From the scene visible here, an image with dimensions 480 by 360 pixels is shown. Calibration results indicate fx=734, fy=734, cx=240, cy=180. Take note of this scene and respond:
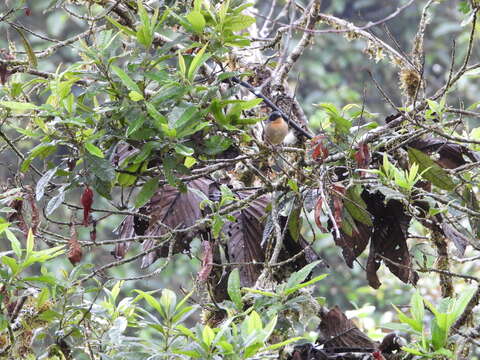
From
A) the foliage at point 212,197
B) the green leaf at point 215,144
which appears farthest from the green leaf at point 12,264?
the green leaf at point 215,144

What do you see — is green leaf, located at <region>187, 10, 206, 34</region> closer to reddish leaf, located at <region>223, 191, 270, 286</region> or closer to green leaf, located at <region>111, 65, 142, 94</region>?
green leaf, located at <region>111, 65, 142, 94</region>

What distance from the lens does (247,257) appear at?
79.1 inches

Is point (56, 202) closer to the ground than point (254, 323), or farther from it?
farther from it

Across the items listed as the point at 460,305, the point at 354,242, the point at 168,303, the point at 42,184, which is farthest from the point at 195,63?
the point at 460,305

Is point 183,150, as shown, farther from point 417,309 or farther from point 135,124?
point 417,309

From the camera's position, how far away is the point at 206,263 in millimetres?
1701

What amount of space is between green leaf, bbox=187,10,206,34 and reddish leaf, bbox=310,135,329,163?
1.36 ft

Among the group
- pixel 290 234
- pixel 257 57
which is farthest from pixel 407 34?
pixel 290 234

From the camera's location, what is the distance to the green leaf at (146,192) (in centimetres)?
175

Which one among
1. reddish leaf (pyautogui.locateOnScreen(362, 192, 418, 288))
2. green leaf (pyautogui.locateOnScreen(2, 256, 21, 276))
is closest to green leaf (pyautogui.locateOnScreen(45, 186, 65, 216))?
green leaf (pyautogui.locateOnScreen(2, 256, 21, 276))

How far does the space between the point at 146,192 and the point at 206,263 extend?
8.9 inches

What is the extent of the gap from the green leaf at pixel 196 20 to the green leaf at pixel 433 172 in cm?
65

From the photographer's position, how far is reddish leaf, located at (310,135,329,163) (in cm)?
188

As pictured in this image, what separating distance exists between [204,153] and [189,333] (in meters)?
0.44
